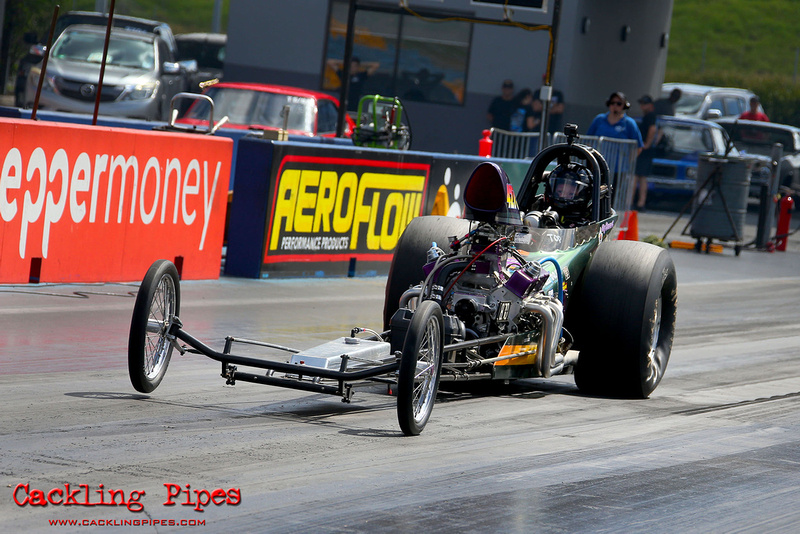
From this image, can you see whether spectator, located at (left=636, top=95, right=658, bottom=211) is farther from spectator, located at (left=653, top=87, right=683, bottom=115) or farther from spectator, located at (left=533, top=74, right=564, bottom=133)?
spectator, located at (left=653, top=87, right=683, bottom=115)

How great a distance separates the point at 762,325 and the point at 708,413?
5309 mm

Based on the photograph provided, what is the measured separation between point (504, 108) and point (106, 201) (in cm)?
1754

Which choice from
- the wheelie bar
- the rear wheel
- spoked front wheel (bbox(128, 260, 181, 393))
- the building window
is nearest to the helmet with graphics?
the rear wheel

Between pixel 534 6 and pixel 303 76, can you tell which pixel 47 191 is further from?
pixel 303 76

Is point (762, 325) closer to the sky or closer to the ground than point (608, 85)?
closer to the ground

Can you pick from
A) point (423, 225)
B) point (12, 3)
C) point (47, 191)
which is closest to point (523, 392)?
point (423, 225)

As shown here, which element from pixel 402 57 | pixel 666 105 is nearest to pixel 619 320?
pixel 402 57

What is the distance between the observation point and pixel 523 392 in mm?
8422

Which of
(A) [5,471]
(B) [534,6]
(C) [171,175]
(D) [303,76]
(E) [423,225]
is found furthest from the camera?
(D) [303,76]

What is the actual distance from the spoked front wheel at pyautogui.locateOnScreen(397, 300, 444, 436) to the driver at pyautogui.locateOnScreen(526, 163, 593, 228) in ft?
8.83

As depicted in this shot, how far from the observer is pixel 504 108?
27.8 m

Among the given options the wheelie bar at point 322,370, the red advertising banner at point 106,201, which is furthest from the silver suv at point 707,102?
the wheelie bar at point 322,370

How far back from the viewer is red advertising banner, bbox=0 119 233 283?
34.5ft

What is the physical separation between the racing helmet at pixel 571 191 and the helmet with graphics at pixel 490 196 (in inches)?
56.7
